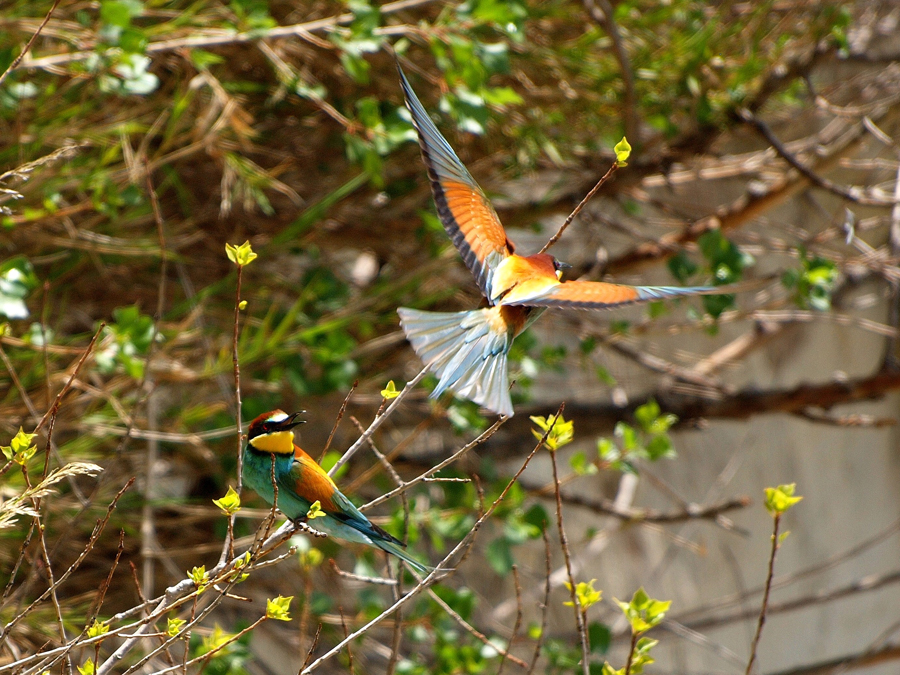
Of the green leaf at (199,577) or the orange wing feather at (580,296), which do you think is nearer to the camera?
the green leaf at (199,577)

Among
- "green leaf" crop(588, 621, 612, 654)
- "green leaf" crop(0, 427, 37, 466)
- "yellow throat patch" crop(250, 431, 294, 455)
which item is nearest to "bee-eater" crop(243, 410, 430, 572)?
"yellow throat patch" crop(250, 431, 294, 455)

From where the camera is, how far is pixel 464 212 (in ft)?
3.89

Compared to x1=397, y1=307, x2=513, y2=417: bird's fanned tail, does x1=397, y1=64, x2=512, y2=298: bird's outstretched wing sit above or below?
above

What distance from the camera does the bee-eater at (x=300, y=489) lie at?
1065 millimetres

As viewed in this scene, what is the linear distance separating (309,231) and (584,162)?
2.34 feet

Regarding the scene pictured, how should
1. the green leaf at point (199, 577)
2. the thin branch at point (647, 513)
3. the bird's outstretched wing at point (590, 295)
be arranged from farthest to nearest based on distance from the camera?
the thin branch at point (647, 513)
the bird's outstretched wing at point (590, 295)
the green leaf at point (199, 577)

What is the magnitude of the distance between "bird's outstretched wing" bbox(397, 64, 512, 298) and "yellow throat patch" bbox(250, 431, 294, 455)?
0.98 feet

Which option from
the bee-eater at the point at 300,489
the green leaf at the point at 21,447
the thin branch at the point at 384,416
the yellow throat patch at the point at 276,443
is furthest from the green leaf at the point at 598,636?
the green leaf at the point at 21,447

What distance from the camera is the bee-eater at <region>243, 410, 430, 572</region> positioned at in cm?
107

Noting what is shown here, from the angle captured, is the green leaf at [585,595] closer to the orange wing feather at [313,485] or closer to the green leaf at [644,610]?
the green leaf at [644,610]

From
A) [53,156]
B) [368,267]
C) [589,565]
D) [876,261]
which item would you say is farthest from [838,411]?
[53,156]

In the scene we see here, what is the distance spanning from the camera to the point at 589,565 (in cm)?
303

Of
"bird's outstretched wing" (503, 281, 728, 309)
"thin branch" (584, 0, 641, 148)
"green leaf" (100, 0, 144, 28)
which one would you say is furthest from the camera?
"thin branch" (584, 0, 641, 148)

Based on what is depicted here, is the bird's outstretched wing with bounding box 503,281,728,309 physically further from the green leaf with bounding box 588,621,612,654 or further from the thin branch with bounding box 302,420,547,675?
the green leaf with bounding box 588,621,612,654
